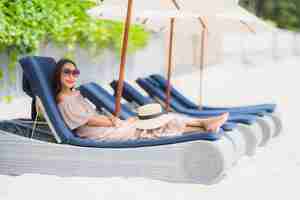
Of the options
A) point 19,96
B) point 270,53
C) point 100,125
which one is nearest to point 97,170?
point 100,125

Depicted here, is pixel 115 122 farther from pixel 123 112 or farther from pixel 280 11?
pixel 280 11

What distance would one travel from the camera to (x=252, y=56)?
140 ft

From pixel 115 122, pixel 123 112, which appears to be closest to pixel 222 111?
pixel 123 112

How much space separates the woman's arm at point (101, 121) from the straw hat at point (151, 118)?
1.00 ft

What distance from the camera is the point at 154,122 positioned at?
7.09 metres

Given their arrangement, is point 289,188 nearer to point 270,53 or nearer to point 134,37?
point 134,37

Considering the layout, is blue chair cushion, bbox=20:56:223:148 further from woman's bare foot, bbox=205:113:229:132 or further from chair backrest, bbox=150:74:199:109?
chair backrest, bbox=150:74:199:109

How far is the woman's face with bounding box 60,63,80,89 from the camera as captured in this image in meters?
7.28

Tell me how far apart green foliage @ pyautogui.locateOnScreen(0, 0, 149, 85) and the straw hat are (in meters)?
4.58

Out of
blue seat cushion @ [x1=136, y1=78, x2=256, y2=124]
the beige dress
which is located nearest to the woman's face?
the beige dress

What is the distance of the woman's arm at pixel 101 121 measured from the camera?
7.33 metres

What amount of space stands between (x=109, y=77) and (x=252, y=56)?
79.4ft

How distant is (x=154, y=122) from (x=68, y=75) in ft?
3.22

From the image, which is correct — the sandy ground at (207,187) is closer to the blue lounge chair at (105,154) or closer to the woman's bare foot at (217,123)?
the blue lounge chair at (105,154)
